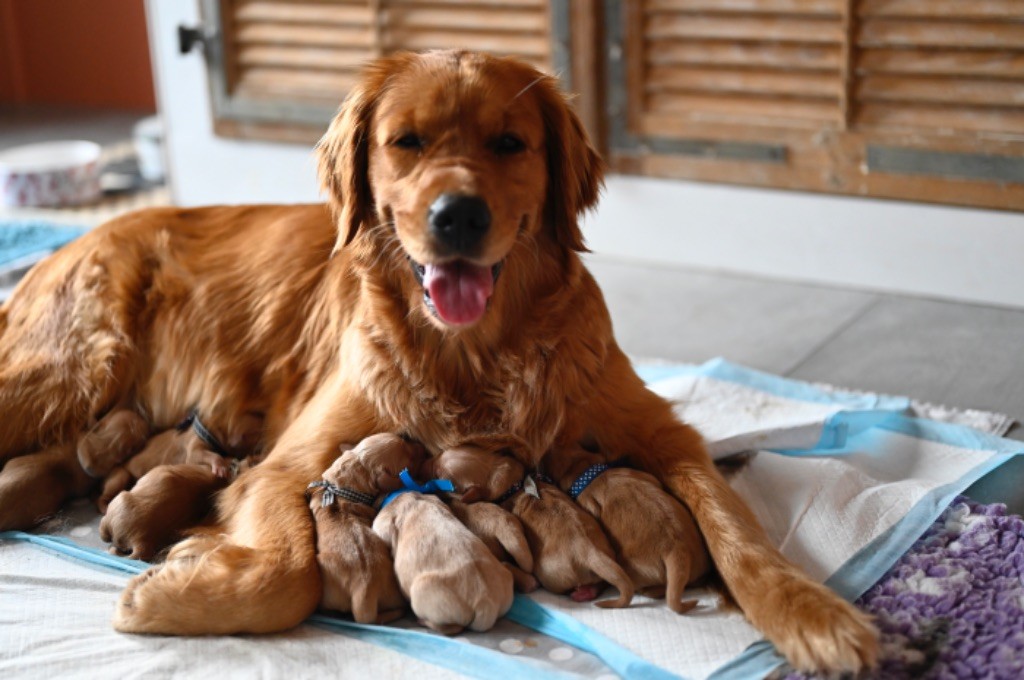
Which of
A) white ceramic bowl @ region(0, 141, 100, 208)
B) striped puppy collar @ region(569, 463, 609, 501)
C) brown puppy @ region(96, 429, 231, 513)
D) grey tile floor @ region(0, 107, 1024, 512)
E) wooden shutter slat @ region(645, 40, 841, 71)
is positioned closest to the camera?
striped puppy collar @ region(569, 463, 609, 501)

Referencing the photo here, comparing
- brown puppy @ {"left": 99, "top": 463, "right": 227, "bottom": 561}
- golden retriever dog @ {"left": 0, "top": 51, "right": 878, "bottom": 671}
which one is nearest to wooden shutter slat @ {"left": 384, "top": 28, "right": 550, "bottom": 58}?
golden retriever dog @ {"left": 0, "top": 51, "right": 878, "bottom": 671}

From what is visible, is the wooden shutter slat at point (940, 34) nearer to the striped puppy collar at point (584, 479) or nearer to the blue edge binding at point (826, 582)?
the blue edge binding at point (826, 582)

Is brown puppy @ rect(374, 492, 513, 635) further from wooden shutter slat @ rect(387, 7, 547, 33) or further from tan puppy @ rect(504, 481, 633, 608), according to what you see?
wooden shutter slat @ rect(387, 7, 547, 33)

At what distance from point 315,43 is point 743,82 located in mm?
1791

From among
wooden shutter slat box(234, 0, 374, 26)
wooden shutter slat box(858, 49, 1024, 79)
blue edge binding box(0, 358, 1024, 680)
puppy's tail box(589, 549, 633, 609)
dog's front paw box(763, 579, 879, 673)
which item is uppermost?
wooden shutter slat box(234, 0, 374, 26)

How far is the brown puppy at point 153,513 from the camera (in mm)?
2393

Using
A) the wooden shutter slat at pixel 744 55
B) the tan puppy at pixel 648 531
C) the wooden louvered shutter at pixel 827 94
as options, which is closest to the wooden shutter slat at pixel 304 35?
the wooden louvered shutter at pixel 827 94

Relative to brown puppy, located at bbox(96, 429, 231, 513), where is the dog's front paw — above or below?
below

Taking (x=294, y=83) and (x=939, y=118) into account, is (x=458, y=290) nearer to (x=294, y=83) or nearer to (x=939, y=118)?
(x=939, y=118)

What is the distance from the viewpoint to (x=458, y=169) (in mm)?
2223

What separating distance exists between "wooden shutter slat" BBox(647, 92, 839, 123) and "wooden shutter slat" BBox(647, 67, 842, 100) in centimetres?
3

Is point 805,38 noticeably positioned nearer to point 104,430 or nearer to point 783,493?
point 783,493

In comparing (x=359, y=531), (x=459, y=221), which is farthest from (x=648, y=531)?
(x=459, y=221)

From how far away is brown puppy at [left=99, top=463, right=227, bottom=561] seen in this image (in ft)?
7.85
